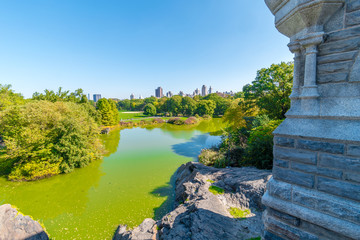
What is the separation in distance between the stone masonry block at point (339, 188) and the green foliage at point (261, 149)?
6.45 metres

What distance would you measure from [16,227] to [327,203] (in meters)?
7.03

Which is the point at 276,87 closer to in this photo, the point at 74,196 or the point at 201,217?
the point at 201,217

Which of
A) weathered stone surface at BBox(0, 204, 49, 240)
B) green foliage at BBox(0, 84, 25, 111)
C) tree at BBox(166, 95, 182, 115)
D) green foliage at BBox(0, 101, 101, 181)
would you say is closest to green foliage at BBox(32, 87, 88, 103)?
green foliage at BBox(0, 84, 25, 111)

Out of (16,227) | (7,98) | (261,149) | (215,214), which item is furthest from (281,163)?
(7,98)

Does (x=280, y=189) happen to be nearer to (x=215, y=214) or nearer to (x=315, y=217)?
(x=315, y=217)

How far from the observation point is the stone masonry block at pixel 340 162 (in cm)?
151

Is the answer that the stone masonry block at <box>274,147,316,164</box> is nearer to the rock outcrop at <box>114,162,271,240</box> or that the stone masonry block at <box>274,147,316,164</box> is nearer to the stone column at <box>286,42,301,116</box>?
the stone column at <box>286,42,301,116</box>

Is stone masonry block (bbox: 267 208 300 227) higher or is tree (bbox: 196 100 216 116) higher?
tree (bbox: 196 100 216 116)

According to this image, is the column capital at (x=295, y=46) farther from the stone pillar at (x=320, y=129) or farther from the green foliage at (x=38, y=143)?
the green foliage at (x=38, y=143)

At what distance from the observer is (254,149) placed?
8.13 m

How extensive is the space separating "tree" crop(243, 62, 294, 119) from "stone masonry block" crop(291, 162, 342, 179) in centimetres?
1122

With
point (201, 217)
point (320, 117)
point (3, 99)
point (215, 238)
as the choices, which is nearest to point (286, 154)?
point (320, 117)

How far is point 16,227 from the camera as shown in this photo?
13.6ft

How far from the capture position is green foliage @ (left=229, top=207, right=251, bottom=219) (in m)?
4.39
